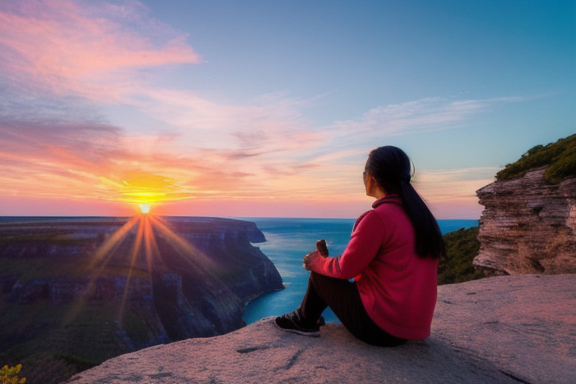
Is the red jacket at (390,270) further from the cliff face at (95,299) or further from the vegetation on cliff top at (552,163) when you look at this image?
the cliff face at (95,299)

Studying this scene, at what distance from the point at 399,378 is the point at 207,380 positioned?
5.82ft

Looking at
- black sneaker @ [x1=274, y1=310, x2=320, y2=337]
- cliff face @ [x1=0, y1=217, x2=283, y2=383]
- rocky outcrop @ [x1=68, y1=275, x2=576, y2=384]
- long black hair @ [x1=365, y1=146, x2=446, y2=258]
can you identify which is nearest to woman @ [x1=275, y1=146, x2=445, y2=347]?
long black hair @ [x1=365, y1=146, x2=446, y2=258]

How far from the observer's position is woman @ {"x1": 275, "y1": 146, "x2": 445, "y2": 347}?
127 inches

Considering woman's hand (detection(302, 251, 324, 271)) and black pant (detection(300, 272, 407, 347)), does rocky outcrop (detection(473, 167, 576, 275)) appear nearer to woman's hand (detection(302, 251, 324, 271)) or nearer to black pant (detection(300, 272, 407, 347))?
black pant (detection(300, 272, 407, 347))

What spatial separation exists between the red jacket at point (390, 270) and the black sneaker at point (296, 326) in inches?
41.1

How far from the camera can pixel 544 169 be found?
531 inches

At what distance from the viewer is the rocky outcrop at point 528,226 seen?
11.7 m

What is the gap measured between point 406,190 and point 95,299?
187ft

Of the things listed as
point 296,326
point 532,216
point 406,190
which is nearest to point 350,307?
point 296,326

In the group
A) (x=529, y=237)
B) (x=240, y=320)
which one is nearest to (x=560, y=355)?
(x=529, y=237)

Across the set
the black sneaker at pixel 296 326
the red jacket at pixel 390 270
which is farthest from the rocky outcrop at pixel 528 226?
the black sneaker at pixel 296 326

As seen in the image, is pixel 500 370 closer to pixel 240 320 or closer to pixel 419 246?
pixel 419 246

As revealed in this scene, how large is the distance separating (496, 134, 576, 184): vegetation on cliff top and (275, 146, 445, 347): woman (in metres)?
11.6

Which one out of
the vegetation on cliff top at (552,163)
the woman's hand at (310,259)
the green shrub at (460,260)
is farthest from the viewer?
the green shrub at (460,260)
